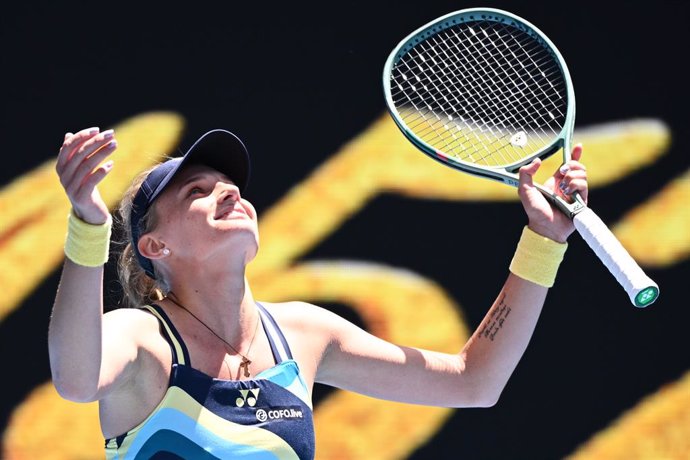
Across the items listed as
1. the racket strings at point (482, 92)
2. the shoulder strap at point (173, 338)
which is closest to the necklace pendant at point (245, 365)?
the shoulder strap at point (173, 338)

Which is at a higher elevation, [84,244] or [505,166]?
[84,244]

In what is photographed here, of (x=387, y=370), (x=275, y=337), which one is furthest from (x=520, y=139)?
(x=275, y=337)

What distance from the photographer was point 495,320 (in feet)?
Result: 9.02

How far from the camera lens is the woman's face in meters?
2.50

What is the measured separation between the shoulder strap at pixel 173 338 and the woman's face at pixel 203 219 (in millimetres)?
141

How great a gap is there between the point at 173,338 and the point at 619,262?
36.9 inches

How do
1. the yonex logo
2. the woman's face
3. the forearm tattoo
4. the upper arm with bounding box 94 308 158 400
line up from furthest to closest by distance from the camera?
the forearm tattoo, the woman's face, the yonex logo, the upper arm with bounding box 94 308 158 400

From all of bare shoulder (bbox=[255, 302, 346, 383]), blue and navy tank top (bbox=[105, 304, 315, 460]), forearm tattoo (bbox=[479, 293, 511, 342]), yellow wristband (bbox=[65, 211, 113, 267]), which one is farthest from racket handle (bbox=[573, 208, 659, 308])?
yellow wristband (bbox=[65, 211, 113, 267])

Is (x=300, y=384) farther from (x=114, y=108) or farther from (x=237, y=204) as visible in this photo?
(x=114, y=108)

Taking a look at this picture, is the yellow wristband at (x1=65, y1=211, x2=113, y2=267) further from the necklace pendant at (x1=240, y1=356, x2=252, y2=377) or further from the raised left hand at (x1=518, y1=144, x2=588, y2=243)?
the raised left hand at (x1=518, y1=144, x2=588, y2=243)

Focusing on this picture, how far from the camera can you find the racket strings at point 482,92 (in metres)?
3.09

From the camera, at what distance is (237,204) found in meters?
2.58

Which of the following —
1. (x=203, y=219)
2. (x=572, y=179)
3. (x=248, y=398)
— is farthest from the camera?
(x=572, y=179)

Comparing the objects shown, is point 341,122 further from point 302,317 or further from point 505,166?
point 302,317
